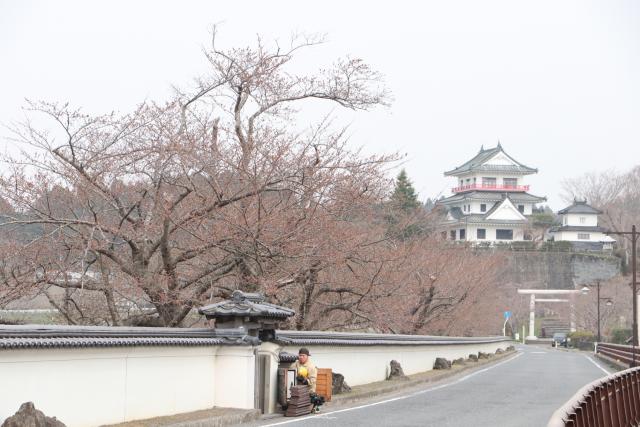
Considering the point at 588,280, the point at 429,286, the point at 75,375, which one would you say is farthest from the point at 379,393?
the point at 588,280

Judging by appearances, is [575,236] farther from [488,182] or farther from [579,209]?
[488,182]

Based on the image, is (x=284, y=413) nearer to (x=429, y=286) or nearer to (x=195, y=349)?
(x=195, y=349)

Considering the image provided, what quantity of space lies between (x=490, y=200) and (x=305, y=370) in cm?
11112

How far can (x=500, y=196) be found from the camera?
126 meters

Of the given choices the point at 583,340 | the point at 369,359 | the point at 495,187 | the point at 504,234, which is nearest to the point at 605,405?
the point at 369,359

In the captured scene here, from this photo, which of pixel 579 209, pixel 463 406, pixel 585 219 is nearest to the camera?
pixel 463 406

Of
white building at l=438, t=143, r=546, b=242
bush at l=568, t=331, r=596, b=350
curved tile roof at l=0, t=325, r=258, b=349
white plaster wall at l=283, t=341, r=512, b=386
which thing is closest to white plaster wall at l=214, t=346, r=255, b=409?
curved tile roof at l=0, t=325, r=258, b=349

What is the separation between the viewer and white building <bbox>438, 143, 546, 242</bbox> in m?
119

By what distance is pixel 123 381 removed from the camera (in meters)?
13.0

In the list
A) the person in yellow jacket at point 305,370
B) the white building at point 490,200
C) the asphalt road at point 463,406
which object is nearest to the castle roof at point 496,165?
the white building at point 490,200

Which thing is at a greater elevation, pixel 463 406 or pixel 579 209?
pixel 579 209

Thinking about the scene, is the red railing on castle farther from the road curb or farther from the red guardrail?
the road curb

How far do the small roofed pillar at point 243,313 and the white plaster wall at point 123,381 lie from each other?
462 mm

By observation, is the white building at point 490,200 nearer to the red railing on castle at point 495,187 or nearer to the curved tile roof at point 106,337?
the red railing on castle at point 495,187
